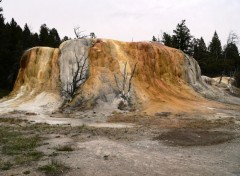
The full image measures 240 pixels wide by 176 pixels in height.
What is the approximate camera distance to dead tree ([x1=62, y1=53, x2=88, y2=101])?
3603cm

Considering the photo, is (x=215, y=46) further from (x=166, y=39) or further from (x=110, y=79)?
(x=110, y=79)

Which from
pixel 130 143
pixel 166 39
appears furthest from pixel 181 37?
pixel 130 143

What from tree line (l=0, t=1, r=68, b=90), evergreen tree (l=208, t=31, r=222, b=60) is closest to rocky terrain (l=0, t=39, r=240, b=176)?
tree line (l=0, t=1, r=68, b=90)

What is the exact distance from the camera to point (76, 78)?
1462 inches

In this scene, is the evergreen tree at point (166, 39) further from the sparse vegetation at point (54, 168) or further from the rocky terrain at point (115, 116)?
the sparse vegetation at point (54, 168)

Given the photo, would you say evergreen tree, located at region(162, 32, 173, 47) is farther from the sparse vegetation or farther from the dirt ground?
the sparse vegetation

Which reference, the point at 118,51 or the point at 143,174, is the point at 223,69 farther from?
the point at 143,174

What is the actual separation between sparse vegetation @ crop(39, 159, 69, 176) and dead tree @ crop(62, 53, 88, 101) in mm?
21833

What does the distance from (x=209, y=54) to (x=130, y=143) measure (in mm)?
68895

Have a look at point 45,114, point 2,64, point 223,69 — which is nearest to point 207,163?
point 45,114

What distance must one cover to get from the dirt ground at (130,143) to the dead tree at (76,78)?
404 cm

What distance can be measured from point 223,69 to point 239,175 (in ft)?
222

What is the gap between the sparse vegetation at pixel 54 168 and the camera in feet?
41.6

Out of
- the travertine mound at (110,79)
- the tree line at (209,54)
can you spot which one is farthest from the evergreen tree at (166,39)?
the travertine mound at (110,79)
